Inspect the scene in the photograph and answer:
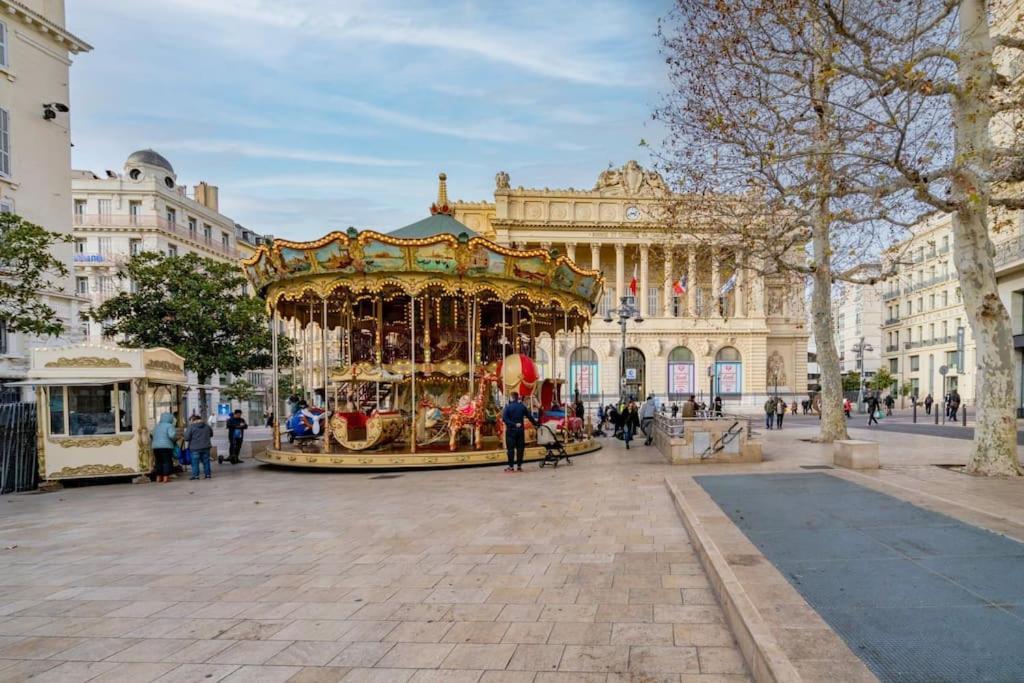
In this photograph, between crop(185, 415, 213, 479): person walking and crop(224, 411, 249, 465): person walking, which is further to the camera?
crop(224, 411, 249, 465): person walking

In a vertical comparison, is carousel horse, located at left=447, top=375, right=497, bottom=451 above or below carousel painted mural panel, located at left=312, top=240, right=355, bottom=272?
below

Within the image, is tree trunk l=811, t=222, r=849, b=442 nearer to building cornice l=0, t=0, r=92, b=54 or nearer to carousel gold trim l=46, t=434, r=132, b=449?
carousel gold trim l=46, t=434, r=132, b=449

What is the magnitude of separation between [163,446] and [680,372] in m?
43.4

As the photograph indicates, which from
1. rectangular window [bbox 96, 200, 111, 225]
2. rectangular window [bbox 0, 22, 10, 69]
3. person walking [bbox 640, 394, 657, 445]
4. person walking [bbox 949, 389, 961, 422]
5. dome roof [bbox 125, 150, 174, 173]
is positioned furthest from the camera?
dome roof [bbox 125, 150, 174, 173]

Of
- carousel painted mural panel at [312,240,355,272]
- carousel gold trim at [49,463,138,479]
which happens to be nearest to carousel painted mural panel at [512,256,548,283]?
carousel painted mural panel at [312,240,355,272]

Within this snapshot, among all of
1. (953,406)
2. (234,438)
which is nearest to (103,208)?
(234,438)

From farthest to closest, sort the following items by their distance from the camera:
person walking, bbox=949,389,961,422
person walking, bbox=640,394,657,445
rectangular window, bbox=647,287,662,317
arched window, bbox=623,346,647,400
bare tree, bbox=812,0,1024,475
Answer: rectangular window, bbox=647,287,662,317 → arched window, bbox=623,346,647,400 → person walking, bbox=949,389,961,422 → person walking, bbox=640,394,657,445 → bare tree, bbox=812,0,1024,475

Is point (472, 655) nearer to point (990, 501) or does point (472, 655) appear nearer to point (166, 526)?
point (166, 526)

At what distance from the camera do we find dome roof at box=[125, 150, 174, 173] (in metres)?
43.4

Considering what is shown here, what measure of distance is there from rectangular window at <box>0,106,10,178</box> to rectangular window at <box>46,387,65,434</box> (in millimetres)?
13875

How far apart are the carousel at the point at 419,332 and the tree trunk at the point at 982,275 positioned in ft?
27.3

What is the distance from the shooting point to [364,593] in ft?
16.9

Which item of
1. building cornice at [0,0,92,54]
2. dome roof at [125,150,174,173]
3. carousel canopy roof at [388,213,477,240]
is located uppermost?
dome roof at [125,150,174,173]

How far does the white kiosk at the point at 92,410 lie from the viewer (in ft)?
40.1
